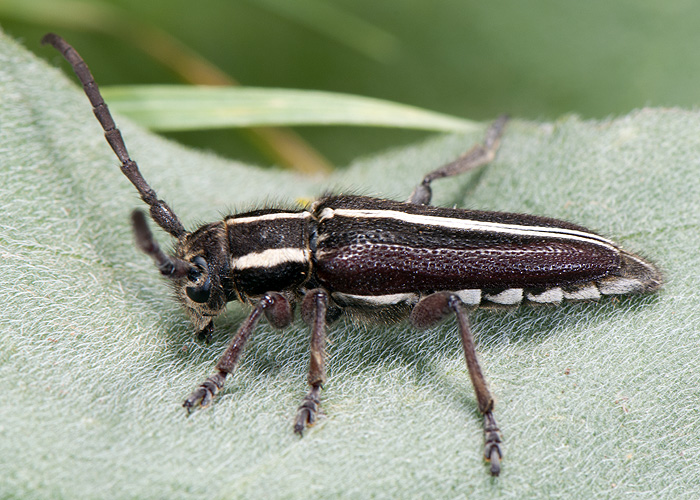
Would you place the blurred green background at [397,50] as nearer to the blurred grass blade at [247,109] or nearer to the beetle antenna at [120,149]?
the blurred grass blade at [247,109]

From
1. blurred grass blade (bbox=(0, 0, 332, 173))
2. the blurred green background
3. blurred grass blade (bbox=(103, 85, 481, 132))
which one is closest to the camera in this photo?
blurred grass blade (bbox=(103, 85, 481, 132))

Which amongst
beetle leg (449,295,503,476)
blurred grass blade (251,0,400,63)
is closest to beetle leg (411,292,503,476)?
beetle leg (449,295,503,476)

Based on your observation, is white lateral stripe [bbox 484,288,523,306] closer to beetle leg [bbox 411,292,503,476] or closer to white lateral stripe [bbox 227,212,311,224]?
beetle leg [bbox 411,292,503,476]

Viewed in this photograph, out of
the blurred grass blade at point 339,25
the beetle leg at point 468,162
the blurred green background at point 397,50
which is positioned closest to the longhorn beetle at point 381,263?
the beetle leg at point 468,162

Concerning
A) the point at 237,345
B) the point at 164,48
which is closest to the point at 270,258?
the point at 237,345

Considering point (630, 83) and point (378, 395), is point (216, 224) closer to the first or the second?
point (378, 395)

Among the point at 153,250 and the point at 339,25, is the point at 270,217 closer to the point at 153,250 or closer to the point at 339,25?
the point at 153,250

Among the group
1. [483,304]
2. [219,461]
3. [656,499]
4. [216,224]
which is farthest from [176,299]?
[656,499]
